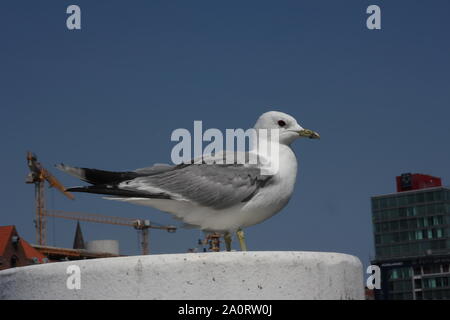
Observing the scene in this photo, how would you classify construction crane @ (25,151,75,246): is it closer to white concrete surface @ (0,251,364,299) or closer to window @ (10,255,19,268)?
window @ (10,255,19,268)

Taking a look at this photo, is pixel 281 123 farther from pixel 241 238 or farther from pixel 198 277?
pixel 198 277

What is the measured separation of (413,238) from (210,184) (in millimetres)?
143243

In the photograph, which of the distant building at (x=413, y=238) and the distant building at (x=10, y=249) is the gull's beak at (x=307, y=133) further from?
Result: the distant building at (x=413, y=238)

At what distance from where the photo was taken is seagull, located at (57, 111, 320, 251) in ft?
36.3

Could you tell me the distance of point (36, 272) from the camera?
31.9 feet

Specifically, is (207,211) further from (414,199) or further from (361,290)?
(414,199)

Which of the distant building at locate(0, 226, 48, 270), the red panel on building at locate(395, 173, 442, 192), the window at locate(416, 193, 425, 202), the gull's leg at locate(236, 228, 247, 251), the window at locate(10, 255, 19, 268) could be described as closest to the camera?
the gull's leg at locate(236, 228, 247, 251)

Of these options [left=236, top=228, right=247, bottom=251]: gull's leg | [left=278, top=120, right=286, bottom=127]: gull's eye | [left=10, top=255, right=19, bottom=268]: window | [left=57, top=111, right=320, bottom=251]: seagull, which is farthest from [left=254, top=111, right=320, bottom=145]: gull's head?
[left=10, top=255, right=19, bottom=268]: window

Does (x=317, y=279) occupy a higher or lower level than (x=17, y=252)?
lower

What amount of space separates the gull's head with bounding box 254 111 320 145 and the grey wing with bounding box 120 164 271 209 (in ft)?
2.17

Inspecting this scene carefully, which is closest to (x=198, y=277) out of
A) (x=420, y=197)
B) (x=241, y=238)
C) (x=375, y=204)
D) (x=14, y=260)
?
(x=241, y=238)

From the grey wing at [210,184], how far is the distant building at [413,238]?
13452cm

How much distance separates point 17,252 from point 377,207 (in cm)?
8577
